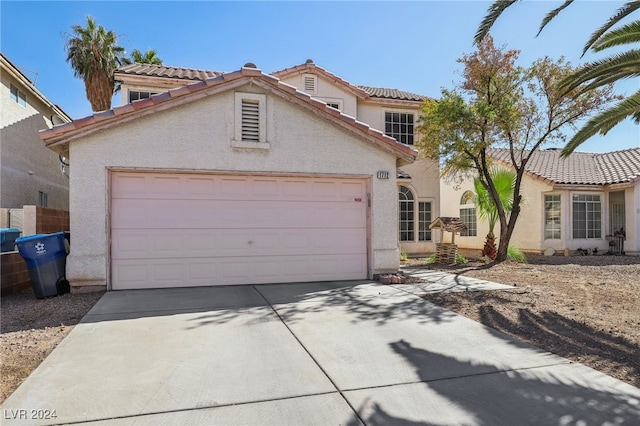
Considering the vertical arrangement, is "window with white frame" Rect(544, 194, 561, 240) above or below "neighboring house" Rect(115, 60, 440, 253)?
below

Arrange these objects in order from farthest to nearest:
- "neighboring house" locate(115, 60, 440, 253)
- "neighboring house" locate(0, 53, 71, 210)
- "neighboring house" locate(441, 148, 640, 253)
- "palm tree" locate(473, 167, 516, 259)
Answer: "neighboring house" locate(441, 148, 640, 253), "neighboring house" locate(115, 60, 440, 253), "palm tree" locate(473, 167, 516, 259), "neighboring house" locate(0, 53, 71, 210)

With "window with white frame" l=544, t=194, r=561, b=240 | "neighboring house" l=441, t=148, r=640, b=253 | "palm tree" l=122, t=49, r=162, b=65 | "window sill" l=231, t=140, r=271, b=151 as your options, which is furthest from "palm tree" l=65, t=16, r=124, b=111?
"window with white frame" l=544, t=194, r=561, b=240

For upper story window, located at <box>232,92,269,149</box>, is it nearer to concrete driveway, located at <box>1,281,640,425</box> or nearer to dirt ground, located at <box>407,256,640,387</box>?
concrete driveway, located at <box>1,281,640,425</box>

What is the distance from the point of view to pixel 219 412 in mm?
3246

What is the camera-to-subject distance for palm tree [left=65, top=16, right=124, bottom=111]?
21.5 metres

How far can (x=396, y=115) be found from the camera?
664 inches

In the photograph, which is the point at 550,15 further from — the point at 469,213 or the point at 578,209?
the point at 469,213

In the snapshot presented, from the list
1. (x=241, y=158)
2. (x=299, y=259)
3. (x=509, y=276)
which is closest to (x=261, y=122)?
(x=241, y=158)

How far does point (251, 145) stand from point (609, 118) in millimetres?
8007

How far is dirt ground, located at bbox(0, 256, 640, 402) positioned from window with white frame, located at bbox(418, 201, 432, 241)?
6.71 metres

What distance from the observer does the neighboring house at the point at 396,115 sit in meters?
15.4

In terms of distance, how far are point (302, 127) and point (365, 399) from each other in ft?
22.3

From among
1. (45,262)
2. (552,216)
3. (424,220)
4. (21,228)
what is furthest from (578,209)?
(21,228)

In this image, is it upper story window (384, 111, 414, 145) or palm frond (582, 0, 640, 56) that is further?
upper story window (384, 111, 414, 145)
